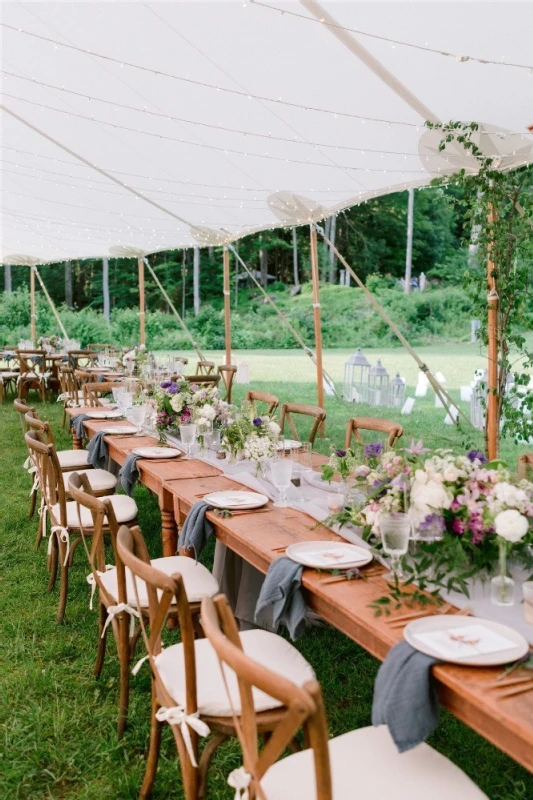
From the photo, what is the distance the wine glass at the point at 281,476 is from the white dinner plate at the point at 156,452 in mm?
1074

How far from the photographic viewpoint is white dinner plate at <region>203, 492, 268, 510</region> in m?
2.75

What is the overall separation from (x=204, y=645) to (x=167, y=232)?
8.57m

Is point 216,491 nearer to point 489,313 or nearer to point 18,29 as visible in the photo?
point 489,313

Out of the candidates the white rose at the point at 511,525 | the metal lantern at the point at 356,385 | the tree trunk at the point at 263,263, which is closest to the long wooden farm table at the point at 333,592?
the white rose at the point at 511,525

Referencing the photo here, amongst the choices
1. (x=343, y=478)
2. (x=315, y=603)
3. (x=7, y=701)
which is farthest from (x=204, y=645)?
(x=7, y=701)

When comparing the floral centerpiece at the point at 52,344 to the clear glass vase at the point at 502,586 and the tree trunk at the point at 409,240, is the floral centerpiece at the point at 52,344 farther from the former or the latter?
the tree trunk at the point at 409,240

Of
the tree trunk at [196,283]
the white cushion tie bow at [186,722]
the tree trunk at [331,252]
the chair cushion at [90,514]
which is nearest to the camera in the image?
the white cushion tie bow at [186,722]

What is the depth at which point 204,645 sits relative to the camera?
2.21 metres

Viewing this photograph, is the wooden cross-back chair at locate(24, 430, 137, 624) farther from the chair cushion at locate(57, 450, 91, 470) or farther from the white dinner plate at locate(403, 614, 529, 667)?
the white dinner plate at locate(403, 614, 529, 667)

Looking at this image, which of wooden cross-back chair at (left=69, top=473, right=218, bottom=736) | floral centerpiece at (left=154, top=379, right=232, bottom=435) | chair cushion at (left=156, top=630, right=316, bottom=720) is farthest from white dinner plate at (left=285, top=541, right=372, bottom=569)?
floral centerpiece at (left=154, top=379, right=232, bottom=435)

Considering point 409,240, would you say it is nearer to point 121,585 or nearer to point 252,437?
point 252,437

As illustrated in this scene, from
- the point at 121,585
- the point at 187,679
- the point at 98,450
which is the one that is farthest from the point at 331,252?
the point at 187,679

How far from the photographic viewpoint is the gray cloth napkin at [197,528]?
267 cm

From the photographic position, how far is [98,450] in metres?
4.48
